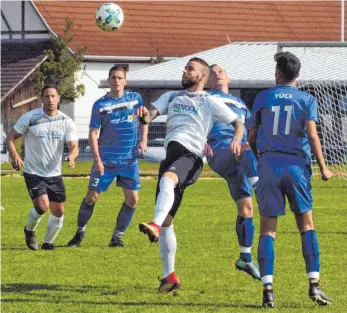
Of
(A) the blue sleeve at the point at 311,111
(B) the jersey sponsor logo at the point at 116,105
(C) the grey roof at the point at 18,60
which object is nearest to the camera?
(A) the blue sleeve at the point at 311,111

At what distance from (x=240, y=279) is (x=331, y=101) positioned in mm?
25405

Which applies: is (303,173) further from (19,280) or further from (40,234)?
(40,234)

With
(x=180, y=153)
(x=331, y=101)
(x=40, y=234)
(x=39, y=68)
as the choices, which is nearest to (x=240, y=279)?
(x=180, y=153)

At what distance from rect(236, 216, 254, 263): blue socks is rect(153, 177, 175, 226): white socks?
173 cm

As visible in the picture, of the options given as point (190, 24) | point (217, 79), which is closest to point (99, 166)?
point (217, 79)

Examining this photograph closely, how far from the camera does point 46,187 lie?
14734mm

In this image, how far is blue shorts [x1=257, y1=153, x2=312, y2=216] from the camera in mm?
10258

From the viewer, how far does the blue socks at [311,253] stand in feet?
33.6

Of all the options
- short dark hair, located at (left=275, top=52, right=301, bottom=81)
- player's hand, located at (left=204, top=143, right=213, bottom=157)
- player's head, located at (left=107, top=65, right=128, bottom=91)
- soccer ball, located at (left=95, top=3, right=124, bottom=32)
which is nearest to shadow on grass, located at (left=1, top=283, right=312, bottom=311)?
player's hand, located at (left=204, top=143, right=213, bottom=157)

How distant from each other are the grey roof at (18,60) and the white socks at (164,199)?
130 ft

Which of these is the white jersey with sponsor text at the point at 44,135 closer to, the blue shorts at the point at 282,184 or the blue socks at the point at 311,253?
the blue shorts at the point at 282,184

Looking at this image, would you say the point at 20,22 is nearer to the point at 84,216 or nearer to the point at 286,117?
the point at 84,216

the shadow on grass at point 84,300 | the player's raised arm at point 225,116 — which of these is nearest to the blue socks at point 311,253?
the shadow on grass at point 84,300

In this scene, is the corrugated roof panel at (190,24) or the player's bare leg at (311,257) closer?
the player's bare leg at (311,257)
